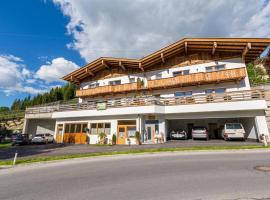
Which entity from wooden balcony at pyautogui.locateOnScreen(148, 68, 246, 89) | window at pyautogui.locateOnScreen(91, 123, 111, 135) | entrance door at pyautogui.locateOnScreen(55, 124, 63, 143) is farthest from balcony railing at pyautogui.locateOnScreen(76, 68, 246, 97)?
entrance door at pyautogui.locateOnScreen(55, 124, 63, 143)

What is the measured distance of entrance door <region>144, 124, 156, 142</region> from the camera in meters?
19.7

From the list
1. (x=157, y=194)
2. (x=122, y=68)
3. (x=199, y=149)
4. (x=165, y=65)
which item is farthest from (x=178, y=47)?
(x=157, y=194)

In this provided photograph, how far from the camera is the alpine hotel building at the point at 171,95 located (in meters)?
17.9

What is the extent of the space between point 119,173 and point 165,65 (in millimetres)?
19199

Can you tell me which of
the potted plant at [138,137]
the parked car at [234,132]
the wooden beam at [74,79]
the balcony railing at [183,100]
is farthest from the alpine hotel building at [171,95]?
the wooden beam at [74,79]

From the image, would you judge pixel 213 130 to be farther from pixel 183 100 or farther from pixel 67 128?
pixel 67 128

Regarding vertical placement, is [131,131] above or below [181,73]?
below

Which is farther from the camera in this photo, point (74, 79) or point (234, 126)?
point (74, 79)

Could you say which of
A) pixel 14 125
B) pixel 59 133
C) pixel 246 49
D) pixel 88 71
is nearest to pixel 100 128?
pixel 59 133

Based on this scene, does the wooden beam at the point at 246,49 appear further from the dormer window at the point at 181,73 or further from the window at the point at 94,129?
the window at the point at 94,129

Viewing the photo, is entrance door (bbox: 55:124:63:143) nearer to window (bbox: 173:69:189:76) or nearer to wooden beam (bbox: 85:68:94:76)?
wooden beam (bbox: 85:68:94:76)

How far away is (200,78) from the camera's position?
66.7 ft

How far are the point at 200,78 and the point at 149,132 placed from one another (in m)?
8.91

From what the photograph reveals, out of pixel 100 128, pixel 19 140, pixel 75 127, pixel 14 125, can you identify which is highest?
pixel 14 125
